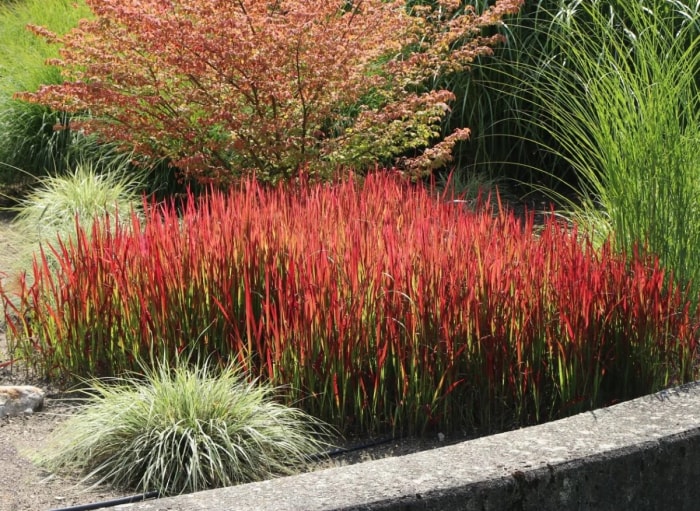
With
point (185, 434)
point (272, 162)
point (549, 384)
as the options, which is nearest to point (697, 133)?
point (549, 384)

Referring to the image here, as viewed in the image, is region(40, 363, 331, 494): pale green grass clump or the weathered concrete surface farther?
region(40, 363, 331, 494): pale green grass clump

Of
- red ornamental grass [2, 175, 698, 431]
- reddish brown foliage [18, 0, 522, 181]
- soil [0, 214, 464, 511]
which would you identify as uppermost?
reddish brown foliage [18, 0, 522, 181]

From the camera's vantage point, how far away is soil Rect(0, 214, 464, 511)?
2.85m

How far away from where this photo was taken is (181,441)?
9.81ft

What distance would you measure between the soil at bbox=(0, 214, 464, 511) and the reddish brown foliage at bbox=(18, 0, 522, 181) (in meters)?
2.31

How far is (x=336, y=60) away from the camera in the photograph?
5805mm

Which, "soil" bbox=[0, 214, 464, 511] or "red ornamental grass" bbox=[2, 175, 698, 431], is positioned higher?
Result: "red ornamental grass" bbox=[2, 175, 698, 431]

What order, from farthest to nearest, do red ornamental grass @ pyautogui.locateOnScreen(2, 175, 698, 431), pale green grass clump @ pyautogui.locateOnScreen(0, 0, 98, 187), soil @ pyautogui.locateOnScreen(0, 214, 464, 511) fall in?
pale green grass clump @ pyautogui.locateOnScreen(0, 0, 98, 187)
red ornamental grass @ pyautogui.locateOnScreen(2, 175, 698, 431)
soil @ pyautogui.locateOnScreen(0, 214, 464, 511)

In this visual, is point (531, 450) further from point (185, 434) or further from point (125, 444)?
point (125, 444)

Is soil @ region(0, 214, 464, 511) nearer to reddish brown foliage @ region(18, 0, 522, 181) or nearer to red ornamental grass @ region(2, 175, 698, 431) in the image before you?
red ornamental grass @ region(2, 175, 698, 431)

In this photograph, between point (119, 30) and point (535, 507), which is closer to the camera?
point (535, 507)

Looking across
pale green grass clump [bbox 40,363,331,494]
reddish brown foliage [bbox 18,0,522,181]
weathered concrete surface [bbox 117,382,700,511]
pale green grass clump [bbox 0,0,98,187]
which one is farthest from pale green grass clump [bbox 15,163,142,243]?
weathered concrete surface [bbox 117,382,700,511]

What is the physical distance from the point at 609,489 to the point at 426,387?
68cm

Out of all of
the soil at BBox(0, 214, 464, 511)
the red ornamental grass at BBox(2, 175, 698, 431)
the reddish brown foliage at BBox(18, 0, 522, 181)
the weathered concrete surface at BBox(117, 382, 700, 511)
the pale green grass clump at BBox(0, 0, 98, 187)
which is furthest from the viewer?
the pale green grass clump at BBox(0, 0, 98, 187)
